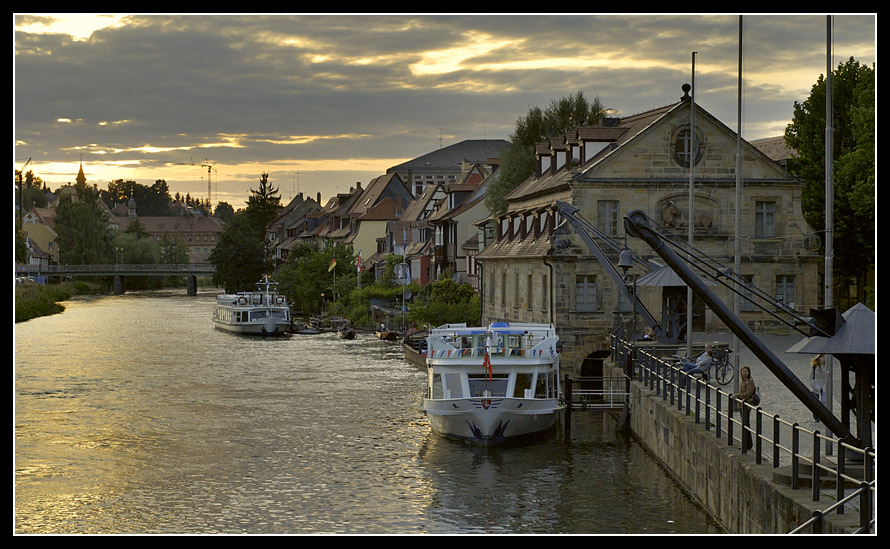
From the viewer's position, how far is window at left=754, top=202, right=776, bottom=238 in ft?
147

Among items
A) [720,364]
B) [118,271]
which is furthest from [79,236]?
[720,364]

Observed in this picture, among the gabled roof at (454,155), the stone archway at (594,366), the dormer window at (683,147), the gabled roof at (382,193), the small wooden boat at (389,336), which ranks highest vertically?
the gabled roof at (454,155)

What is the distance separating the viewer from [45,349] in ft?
202

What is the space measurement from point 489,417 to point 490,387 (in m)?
1.31

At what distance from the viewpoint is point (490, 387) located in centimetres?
3212

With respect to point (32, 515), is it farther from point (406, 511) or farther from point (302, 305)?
point (302, 305)

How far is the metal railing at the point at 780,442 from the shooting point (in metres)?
12.9

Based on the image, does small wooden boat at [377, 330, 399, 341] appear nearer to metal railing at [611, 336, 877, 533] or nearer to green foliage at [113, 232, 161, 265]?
metal railing at [611, 336, 877, 533]

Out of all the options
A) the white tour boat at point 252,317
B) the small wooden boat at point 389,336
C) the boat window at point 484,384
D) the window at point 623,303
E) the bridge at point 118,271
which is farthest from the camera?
the bridge at point 118,271

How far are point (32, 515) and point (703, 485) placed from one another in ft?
44.0

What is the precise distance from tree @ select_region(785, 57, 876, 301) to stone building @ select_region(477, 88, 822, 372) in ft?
13.9

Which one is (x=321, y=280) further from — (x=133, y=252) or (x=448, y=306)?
(x=133, y=252)

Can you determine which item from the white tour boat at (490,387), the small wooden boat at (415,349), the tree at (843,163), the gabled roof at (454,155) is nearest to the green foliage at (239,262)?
the gabled roof at (454,155)

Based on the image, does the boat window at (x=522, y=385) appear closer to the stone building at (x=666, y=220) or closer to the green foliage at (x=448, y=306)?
the stone building at (x=666, y=220)
